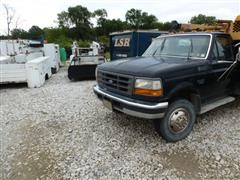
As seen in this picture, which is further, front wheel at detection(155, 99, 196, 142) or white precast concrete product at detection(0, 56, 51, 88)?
white precast concrete product at detection(0, 56, 51, 88)

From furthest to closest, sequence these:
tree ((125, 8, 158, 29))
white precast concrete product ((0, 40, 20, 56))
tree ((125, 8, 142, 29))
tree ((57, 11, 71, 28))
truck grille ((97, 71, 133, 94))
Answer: tree ((125, 8, 142, 29)) < tree ((57, 11, 71, 28)) < tree ((125, 8, 158, 29)) < white precast concrete product ((0, 40, 20, 56)) < truck grille ((97, 71, 133, 94))

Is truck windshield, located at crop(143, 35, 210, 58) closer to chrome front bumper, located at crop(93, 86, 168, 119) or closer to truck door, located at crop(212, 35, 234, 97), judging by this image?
truck door, located at crop(212, 35, 234, 97)

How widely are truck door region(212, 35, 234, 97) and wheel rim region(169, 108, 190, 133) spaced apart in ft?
3.27

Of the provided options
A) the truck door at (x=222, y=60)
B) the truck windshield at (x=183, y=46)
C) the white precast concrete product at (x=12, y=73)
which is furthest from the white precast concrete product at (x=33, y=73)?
the truck door at (x=222, y=60)

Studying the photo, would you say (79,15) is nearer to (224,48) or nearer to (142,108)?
(224,48)

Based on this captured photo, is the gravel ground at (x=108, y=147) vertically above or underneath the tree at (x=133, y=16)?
underneath

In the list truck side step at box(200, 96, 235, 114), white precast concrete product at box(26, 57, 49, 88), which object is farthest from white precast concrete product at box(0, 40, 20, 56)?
truck side step at box(200, 96, 235, 114)

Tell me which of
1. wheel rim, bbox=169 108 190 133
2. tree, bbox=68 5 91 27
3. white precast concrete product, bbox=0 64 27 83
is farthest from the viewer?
tree, bbox=68 5 91 27

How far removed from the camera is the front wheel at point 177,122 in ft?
11.9

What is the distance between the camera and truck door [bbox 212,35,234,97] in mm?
4215

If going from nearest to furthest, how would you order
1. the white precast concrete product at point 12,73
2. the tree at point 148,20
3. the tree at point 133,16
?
the white precast concrete product at point 12,73
the tree at point 148,20
the tree at point 133,16

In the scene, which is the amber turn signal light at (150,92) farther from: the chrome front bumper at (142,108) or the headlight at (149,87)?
the chrome front bumper at (142,108)

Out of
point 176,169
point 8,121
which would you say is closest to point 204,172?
point 176,169

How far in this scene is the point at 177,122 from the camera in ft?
12.3
